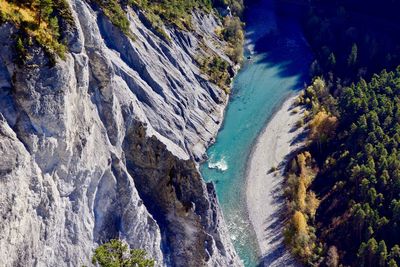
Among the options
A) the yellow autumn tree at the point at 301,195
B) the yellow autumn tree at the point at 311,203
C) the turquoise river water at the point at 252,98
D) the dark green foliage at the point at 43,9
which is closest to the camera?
the dark green foliage at the point at 43,9

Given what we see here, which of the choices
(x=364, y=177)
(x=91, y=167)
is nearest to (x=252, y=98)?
(x=364, y=177)

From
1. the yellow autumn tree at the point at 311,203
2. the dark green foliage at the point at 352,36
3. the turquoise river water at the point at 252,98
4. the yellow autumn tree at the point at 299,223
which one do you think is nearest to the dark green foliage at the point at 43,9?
the turquoise river water at the point at 252,98

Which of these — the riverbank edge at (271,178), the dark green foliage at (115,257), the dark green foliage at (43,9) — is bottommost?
the riverbank edge at (271,178)

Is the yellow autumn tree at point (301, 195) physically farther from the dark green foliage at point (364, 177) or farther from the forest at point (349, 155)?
the dark green foliage at point (364, 177)

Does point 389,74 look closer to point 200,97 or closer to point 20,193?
point 200,97

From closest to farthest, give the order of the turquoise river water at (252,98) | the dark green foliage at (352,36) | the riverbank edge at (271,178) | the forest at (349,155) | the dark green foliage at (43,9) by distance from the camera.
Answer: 1. the dark green foliage at (43,9)
2. the forest at (349,155)
3. the riverbank edge at (271,178)
4. the turquoise river water at (252,98)
5. the dark green foliage at (352,36)

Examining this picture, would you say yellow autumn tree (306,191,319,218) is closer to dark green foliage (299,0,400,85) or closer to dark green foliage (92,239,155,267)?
dark green foliage (299,0,400,85)

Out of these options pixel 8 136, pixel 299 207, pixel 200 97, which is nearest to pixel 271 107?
pixel 200 97
